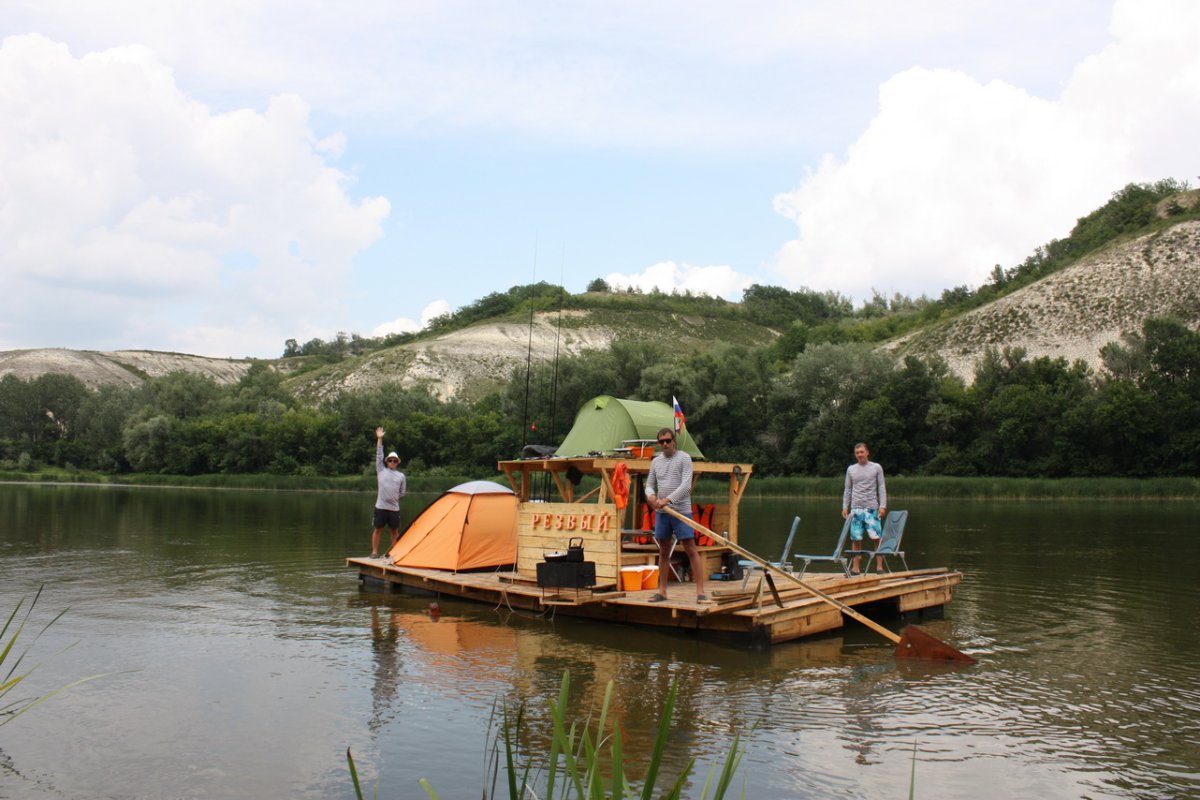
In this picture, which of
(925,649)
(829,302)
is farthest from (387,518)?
(829,302)

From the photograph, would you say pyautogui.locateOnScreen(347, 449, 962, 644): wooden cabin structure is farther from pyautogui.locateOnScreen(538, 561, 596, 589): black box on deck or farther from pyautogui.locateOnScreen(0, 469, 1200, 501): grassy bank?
pyautogui.locateOnScreen(0, 469, 1200, 501): grassy bank

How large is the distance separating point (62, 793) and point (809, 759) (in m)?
5.22

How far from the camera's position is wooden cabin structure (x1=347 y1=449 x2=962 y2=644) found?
1169cm

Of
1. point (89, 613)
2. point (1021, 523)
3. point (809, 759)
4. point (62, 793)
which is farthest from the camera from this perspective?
point (1021, 523)

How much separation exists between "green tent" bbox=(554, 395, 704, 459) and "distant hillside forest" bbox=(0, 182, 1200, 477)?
25.7 meters

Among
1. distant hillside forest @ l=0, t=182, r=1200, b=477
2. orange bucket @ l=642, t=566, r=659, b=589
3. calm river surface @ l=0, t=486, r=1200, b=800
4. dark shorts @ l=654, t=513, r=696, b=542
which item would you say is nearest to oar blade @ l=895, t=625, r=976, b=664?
calm river surface @ l=0, t=486, r=1200, b=800

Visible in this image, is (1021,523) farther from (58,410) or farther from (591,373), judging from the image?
(58,410)

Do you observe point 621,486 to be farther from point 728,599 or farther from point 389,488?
point 389,488

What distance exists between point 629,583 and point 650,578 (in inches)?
14.1

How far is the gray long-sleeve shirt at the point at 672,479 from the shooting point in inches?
472

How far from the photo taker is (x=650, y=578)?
532 inches

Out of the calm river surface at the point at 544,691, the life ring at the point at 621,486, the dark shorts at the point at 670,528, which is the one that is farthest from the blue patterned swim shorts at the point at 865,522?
the life ring at the point at 621,486

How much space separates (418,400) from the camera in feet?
249

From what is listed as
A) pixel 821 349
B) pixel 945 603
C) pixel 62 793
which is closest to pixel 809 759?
pixel 62 793
